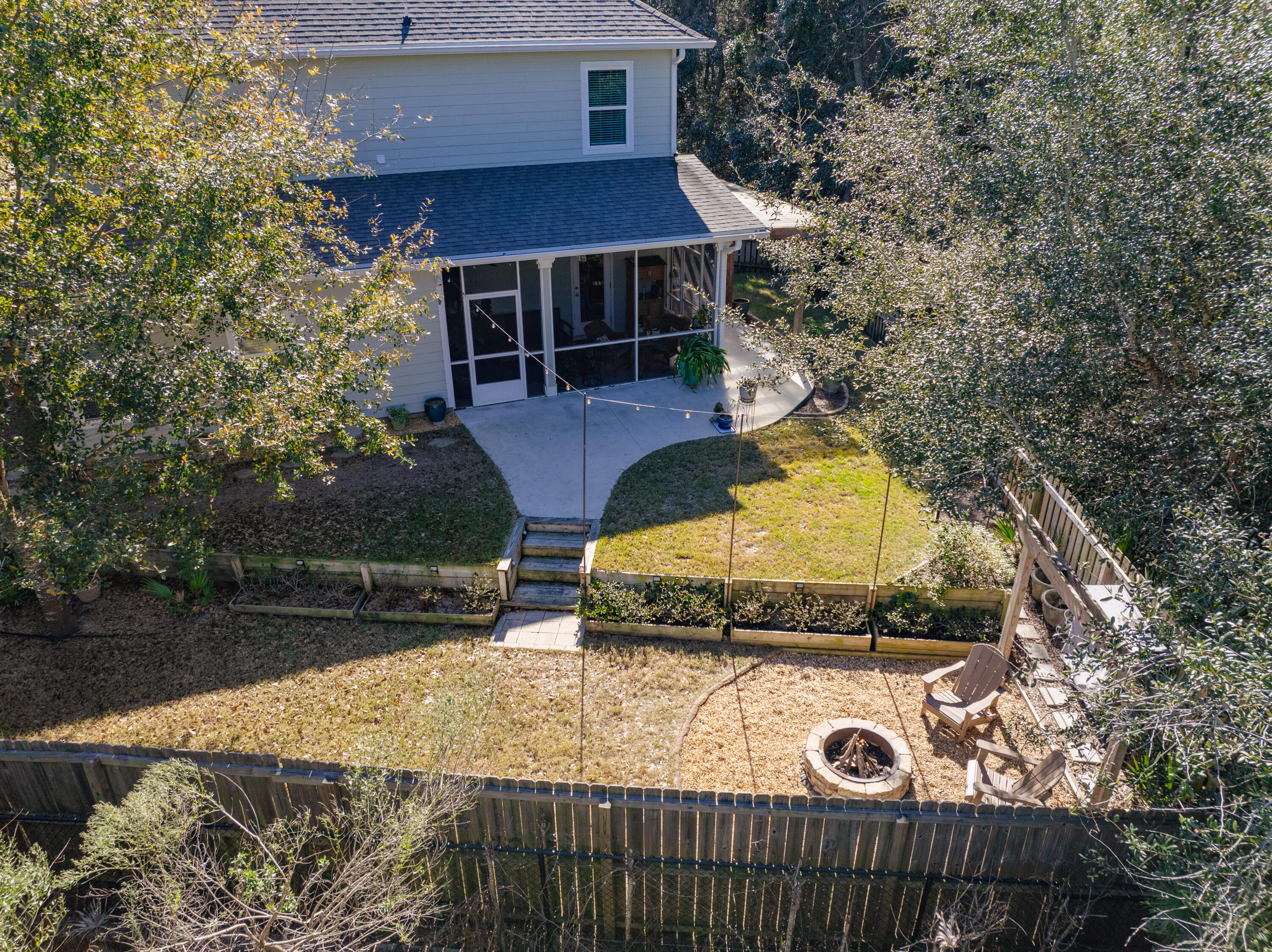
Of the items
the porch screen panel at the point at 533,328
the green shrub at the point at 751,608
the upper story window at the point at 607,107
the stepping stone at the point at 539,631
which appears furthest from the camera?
the upper story window at the point at 607,107

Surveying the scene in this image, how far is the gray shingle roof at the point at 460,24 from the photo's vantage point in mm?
14250

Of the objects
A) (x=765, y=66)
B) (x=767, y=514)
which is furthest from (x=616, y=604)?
(x=765, y=66)

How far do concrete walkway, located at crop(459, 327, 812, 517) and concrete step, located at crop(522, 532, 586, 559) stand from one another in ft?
1.50

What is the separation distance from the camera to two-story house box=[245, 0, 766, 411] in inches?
571

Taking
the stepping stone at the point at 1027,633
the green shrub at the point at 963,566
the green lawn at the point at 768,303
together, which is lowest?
the green lawn at the point at 768,303

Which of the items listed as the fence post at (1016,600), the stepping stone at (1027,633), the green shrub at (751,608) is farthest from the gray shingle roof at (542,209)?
the fence post at (1016,600)

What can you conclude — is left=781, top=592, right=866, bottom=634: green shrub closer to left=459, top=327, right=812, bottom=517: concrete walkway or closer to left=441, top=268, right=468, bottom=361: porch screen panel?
left=459, top=327, right=812, bottom=517: concrete walkway

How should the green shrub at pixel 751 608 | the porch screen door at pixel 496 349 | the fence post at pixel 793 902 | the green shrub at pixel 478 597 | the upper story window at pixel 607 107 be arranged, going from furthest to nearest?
the upper story window at pixel 607 107 → the porch screen door at pixel 496 349 → the green shrub at pixel 478 597 → the green shrub at pixel 751 608 → the fence post at pixel 793 902

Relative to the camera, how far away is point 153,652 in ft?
32.2

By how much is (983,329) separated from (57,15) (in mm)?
→ 8876

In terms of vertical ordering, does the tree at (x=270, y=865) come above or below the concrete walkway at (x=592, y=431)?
above

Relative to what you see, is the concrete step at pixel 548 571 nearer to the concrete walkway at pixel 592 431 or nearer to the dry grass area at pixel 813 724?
the concrete walkway at pixel 592 431

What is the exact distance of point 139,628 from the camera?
10156 millimetres

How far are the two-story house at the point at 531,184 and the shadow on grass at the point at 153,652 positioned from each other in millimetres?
5865
